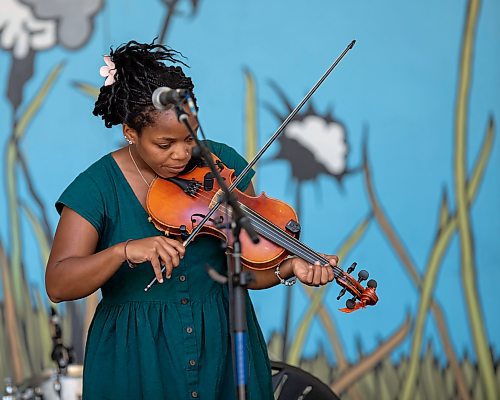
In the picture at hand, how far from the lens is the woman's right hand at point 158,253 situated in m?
2.16

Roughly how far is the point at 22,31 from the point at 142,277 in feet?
7.56

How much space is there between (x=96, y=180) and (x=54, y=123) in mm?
2011

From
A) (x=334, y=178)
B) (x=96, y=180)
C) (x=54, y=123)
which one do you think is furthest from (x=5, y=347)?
(x=96, y=180)

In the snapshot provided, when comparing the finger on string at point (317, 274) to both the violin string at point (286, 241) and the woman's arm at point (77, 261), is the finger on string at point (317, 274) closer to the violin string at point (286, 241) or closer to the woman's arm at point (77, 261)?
the violin string at point (286, 241)

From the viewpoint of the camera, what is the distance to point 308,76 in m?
4.43

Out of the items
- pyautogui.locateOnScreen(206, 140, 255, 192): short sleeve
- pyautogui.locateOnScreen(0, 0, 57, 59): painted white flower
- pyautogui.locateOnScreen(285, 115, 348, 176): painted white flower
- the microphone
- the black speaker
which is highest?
pyautogui.locateOnScreen(0, 0, 57, 59): painted white flower

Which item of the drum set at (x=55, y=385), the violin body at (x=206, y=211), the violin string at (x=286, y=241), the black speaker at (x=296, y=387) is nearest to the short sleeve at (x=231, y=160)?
the violin body at (x=206, y=211)

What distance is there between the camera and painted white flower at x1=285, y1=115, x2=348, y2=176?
14.6ft

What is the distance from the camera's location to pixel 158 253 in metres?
2.16

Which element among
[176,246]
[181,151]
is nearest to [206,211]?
[181,151]

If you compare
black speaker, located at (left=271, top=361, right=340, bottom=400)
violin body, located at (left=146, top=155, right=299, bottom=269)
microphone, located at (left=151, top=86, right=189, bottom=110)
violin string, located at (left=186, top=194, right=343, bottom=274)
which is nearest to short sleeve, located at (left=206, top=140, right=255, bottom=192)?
violin body, located at (left=146, top=155, right=299, bottom=269)

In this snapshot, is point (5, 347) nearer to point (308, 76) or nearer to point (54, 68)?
point (54, 68)

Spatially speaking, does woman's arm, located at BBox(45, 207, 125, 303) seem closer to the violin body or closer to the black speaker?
the violin body

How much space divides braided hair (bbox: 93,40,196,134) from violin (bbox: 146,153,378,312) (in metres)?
0.18
